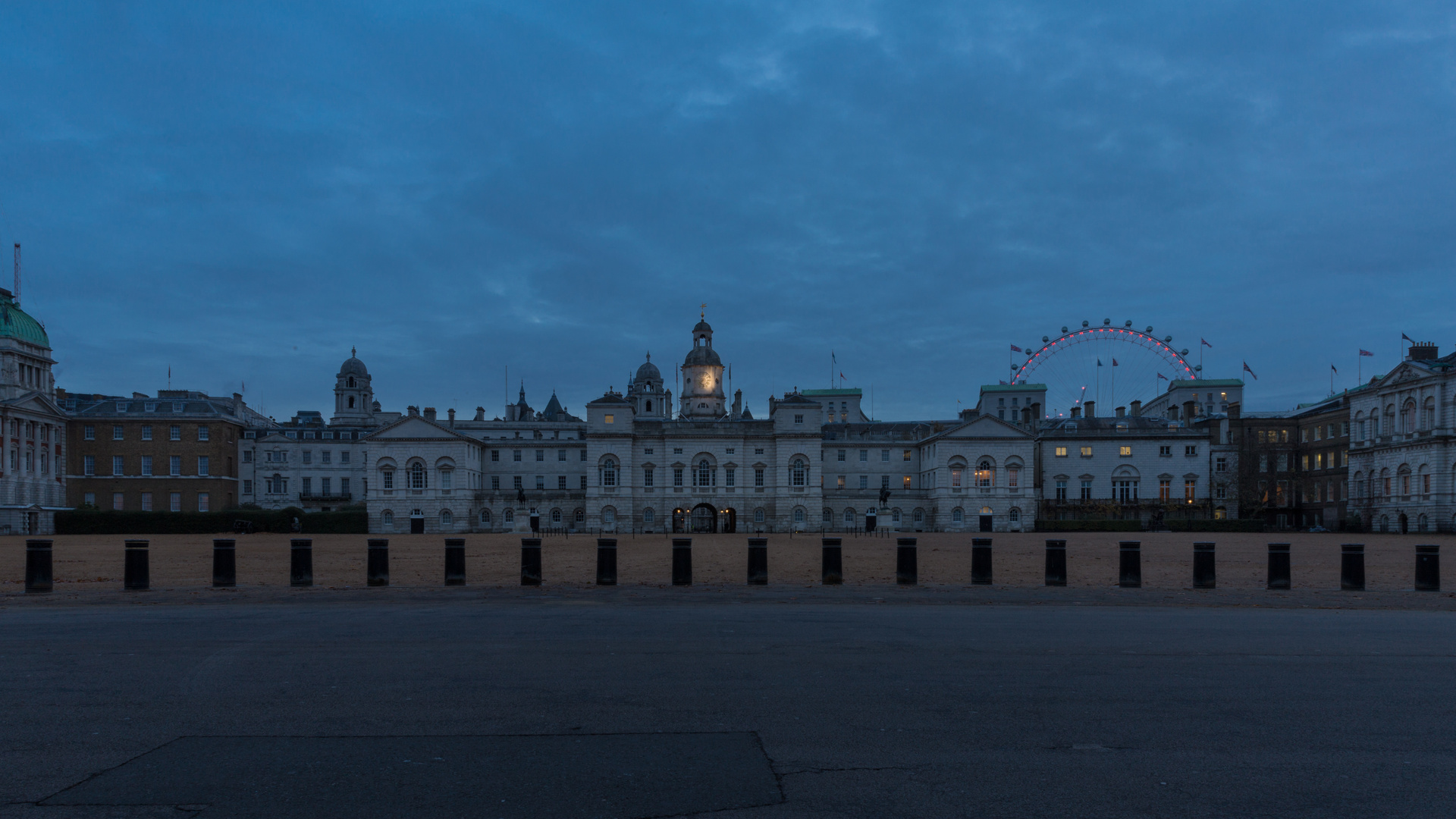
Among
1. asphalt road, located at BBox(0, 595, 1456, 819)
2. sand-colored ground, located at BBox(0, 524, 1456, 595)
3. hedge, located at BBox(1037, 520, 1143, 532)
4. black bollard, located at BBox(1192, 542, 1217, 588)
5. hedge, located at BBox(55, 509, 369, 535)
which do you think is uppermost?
asphalt road, located at BBox(0, 595, 1456, 819)

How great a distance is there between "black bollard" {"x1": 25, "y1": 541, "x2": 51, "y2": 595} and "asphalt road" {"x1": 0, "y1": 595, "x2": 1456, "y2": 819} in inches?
240

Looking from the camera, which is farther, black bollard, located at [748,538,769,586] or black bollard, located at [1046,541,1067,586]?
black bollard, located at [1046,541,1067,586]

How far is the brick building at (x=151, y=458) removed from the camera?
86.8 m

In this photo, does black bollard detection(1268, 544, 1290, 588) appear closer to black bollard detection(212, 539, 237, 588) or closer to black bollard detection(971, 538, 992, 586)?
black bollard detection(971, 538, 992, 586)

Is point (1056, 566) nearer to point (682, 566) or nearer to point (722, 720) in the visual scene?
point (682, 566)

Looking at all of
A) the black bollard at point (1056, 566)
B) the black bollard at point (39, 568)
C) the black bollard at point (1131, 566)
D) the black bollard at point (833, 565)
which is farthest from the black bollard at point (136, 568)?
the black bollard at point (1131, 566)

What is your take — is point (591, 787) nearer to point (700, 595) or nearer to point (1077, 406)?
point (700, 595)

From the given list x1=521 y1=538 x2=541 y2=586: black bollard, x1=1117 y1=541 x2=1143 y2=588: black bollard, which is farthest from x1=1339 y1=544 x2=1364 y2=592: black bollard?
x1=521 y1=538 x2=541 y2=586: black bollard

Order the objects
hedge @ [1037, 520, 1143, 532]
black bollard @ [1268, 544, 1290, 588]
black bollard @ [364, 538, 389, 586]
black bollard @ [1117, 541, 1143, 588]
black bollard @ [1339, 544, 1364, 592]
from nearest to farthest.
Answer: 1. black bollard @ [1339, 544, 1364, 592]
2. black bollard @ [364, 538, 389, 586]
3. black bollard @ [1268, 544, 1290, 588]
4. black bollard @ [1117, 541, 1143, 588]
5. hedge @ [1037, 520, 1143, 532]

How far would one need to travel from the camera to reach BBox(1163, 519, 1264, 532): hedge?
247ft

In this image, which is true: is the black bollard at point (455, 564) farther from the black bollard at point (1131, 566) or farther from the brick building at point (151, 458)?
the brick building at point (151, 458)

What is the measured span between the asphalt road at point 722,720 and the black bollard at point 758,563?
598 centimetres

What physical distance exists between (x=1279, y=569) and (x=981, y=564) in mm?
6159

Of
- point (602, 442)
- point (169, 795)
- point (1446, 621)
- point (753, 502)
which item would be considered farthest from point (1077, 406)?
point (169, 795)
